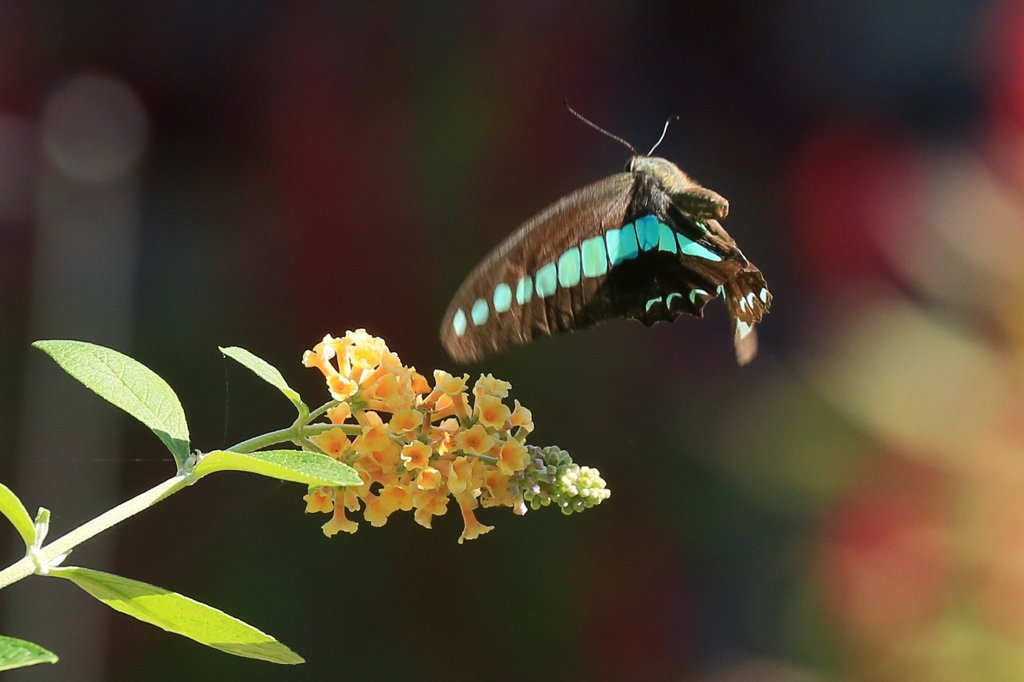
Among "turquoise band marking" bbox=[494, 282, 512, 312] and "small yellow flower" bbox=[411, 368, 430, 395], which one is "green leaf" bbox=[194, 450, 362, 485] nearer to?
"small yellow flower" bbox=[411, 368, 430, 395]

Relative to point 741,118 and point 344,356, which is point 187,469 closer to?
point 344,356

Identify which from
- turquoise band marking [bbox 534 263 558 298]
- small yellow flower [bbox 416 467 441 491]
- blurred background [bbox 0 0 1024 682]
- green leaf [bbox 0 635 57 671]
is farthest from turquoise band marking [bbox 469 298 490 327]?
blurred background [bbox 0 0 1024 682]

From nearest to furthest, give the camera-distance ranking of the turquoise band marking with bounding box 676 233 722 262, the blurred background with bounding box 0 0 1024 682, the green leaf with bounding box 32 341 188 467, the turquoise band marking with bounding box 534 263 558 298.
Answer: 1. the green leaf with bounding box 32 341 188 467
2. the turquoise band marking with bounding box 534 263 558 298
3. the turquoise band marking with bounding box 676 233 722 262
4. the blurred background with bounding box 0 0 1024 682

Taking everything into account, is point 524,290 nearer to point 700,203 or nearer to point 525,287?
point 525,287

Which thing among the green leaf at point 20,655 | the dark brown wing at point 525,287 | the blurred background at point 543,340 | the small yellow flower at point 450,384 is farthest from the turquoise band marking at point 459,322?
the blurred background at point 543,340

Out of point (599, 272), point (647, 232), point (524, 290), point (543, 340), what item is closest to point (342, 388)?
point (524, 290)

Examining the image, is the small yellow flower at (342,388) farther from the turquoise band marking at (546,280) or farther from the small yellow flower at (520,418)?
the turquoise band marking at (546,280)
